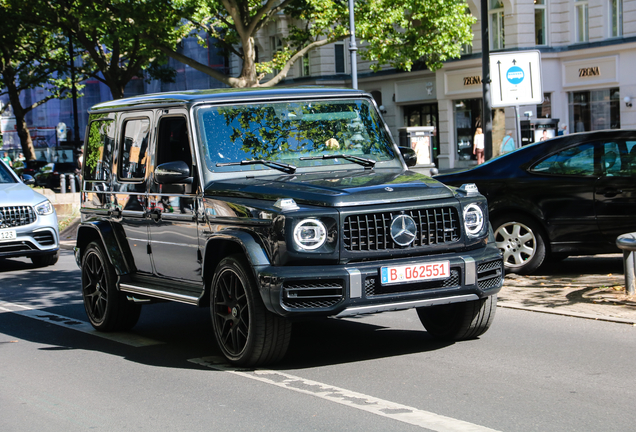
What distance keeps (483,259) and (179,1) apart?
23.6m

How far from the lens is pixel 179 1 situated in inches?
1112

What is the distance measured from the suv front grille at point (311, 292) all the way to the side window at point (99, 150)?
3139 mm

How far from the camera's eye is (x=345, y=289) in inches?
230

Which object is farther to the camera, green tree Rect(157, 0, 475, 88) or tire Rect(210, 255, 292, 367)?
green tree Rect(157, 0, 475, 88)

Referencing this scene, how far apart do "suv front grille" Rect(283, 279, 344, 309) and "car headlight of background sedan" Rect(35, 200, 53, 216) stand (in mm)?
9043

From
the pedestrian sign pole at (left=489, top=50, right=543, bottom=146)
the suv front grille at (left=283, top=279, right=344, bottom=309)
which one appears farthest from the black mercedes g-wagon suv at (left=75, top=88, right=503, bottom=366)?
the pedestrian sign pole at (left=489, top=50, right=543, bottom=146)

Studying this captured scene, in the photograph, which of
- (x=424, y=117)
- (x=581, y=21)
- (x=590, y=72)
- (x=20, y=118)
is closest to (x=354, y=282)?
(x=590, y=72)

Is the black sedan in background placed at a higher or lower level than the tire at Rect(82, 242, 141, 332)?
higher

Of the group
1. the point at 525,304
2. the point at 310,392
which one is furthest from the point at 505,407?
the point at 525,304

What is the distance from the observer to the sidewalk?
821 cm

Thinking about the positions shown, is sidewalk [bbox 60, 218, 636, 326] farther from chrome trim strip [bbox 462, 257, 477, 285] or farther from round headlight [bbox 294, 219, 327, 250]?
round headlight [bbox 294, 219, 327, 250]

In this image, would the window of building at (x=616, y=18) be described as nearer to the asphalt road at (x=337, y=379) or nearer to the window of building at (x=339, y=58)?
the window of building at (x=339, y=58)

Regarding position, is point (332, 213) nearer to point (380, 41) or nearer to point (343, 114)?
point (343, 114)

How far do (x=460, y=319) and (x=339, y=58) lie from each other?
3728 centimetres
